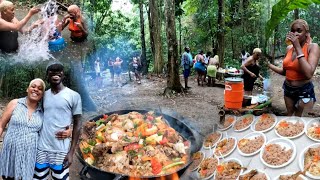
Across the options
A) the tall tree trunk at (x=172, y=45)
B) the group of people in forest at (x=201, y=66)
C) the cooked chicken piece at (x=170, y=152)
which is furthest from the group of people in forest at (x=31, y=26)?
the group of people in forest at (x=201, y=66)

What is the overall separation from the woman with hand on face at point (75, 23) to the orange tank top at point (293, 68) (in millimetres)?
4335

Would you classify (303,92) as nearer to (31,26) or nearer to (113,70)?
(31,26)

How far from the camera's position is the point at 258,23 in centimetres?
1962

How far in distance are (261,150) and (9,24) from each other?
174 inches

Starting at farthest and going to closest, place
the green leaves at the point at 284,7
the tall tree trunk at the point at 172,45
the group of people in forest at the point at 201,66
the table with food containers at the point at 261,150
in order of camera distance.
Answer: the group of people in forest at the point at 201,66
the tall tree trunk at the point at 172,45
the green leaves at the point at 284,7
the table with food containers at the point at 261,150

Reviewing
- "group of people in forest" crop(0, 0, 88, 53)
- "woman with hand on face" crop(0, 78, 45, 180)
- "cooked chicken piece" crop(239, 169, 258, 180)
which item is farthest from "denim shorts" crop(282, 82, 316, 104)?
"group of people in forest" crop(0, 0, 88, 53)

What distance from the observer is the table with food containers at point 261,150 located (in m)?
3.23

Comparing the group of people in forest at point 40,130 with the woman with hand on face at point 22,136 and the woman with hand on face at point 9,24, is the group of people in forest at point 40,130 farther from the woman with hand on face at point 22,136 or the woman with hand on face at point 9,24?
the woman with hand on face at point 9,24

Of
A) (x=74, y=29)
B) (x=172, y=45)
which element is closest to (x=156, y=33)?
(x=172, y=45)

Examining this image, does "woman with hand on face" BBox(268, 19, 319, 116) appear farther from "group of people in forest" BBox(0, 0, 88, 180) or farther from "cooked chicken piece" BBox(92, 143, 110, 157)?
"group of people in forest" BBox(0, 0, 88, 180)

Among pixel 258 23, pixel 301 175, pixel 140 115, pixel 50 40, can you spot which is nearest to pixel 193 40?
pixel 258 23

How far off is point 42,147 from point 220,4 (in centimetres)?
1319

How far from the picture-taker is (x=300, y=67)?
3629 mm

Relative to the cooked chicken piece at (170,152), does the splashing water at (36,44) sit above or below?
above
